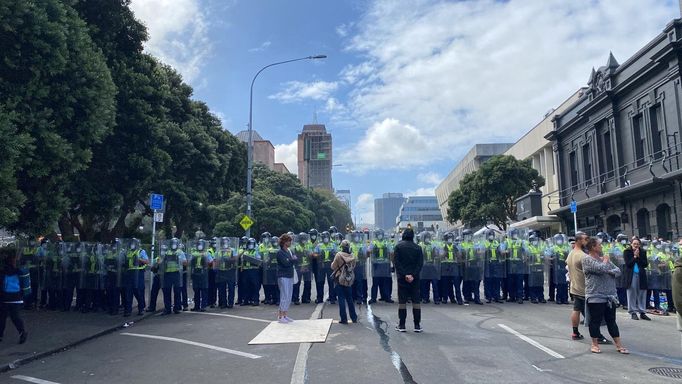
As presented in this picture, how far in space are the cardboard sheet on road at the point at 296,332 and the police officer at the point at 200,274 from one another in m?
3.73

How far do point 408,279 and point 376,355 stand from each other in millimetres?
2102

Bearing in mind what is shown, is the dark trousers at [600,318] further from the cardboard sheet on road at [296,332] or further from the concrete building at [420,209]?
the concrete building at [420,209]

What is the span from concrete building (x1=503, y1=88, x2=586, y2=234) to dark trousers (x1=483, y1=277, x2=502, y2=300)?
2040 centimetres

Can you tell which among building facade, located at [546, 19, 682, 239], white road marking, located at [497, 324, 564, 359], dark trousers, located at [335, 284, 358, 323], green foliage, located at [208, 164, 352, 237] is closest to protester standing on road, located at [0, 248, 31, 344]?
dark trousers, located at [335, 284, 358, 323]

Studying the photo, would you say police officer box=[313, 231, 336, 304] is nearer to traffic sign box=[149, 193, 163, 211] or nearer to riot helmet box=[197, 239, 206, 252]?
riot helmet box=[197, 239, 206, 252]

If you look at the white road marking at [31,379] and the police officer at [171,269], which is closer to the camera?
the white road marking at [31,379]

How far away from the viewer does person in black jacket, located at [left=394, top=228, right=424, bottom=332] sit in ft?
31.8

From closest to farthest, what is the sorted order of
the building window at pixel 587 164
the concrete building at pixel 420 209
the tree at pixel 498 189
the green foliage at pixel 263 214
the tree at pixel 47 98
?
the tree at pixel 47 98, the building window at pixel 587 164, the tree at pixel 498 189, the green foliage at pixel 263 214, the concrete building at pixel 420 209

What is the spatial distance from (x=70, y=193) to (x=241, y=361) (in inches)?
372

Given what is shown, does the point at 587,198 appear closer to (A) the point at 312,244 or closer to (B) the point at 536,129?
(B) the point at 536,129

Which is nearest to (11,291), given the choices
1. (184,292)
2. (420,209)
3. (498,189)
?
(184,292)

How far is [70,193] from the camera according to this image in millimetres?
14641

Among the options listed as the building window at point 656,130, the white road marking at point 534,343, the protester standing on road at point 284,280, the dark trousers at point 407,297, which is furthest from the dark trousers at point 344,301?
the building window at point 656,130

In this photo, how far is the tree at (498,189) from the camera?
3891cm
